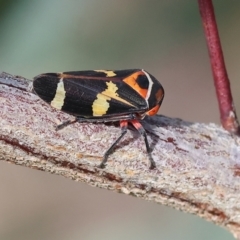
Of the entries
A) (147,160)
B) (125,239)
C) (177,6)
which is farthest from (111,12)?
(147,160)

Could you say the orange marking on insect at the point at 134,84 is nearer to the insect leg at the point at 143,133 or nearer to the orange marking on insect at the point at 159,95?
the orange marking on insect at the point at 159,95

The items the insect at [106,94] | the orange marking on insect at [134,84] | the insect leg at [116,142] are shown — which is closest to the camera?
the insect leg at [116,142]

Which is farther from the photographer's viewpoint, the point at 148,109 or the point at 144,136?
the point at 148,109

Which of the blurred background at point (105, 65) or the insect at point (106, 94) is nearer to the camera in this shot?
the insect at point (106, 94)

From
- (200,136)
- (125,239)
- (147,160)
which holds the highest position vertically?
(200,136)

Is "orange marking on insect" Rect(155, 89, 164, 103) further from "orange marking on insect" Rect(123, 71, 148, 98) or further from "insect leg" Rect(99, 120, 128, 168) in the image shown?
→ "insect leg" Rect(99, 120, 128, 168)

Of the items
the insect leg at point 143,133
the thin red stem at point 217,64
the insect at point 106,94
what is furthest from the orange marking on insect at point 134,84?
the thin red stem at point 217,64

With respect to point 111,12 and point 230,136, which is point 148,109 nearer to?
point 230,136
